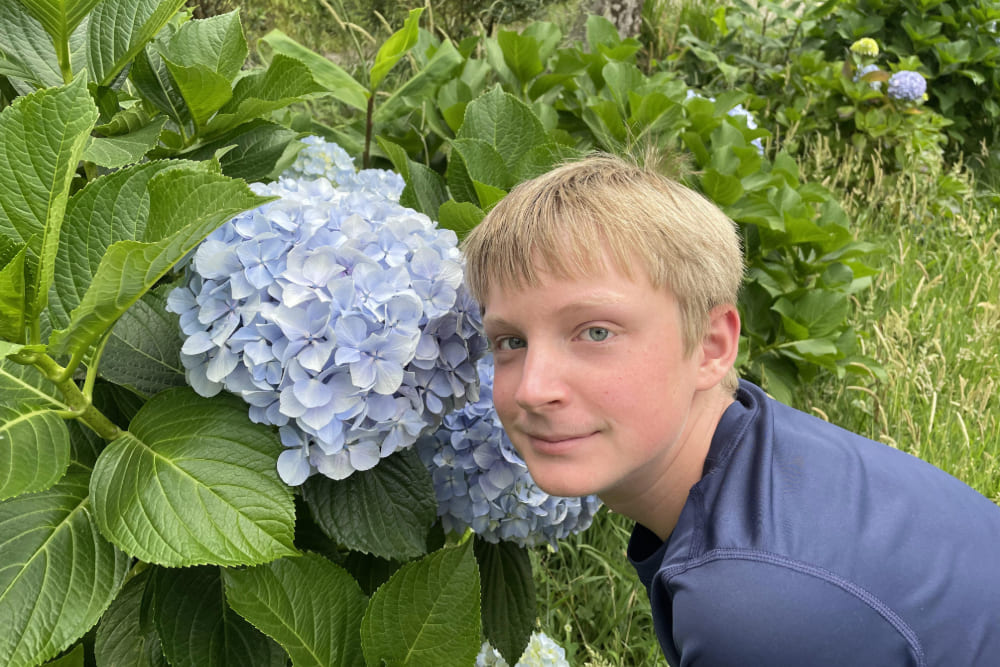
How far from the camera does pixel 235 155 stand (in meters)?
1.28

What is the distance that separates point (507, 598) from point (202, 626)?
45 cm

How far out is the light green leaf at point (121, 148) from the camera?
1.04 meters

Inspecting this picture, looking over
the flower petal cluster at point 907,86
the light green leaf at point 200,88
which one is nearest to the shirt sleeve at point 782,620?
the light green leaf at point 200,88

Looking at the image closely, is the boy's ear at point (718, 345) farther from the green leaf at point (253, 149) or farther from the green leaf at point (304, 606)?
the green leaf at point (253, 149)

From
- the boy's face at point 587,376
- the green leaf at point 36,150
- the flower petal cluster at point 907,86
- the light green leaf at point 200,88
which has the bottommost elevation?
the flower petal cluster at point 907,86

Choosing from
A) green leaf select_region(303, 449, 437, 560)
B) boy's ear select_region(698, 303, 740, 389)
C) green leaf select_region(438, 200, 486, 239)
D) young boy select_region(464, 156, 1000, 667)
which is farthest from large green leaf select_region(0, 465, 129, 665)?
boy's ear select_region(698, 303, 740, 389)

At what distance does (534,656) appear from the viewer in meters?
1.61

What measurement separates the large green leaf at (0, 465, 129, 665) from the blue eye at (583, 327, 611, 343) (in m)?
0.55

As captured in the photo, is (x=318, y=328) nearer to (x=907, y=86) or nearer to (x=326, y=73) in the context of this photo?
(x=326, y=73)

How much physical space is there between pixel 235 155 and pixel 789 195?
173cm

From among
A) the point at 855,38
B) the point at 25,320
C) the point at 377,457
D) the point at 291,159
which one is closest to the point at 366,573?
the point at 377,457

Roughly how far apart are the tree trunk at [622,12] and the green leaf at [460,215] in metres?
3.29

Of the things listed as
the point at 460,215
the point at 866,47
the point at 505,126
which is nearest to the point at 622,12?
the point at 866,47

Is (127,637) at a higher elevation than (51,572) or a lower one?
lower
